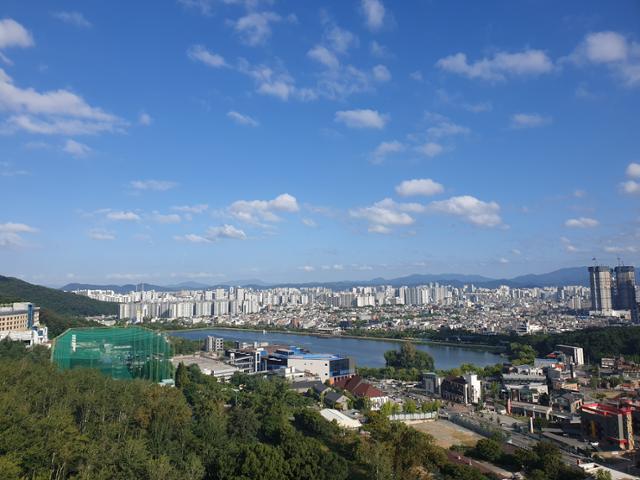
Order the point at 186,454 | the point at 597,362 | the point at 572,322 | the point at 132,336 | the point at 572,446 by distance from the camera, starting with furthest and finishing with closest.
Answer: the point at 572,322
the point at 597,362
the point at 132,336
the point at 572,446
the point at 186,454

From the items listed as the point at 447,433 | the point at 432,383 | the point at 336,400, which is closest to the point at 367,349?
the point at 432,383

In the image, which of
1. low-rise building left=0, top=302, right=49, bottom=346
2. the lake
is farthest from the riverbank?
low-rise building left=0, top=302, right=49, bottom=346

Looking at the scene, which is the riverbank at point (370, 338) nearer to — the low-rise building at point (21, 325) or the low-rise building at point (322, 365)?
the low-rise building at point (322, 365)

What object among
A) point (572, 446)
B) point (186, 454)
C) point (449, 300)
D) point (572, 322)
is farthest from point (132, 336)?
point (449, 300)

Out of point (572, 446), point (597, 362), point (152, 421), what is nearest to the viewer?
point (152, 421)

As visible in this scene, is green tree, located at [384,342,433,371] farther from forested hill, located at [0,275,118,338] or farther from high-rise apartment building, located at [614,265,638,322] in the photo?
high-rise apartment building, located at [614,265,638,322]

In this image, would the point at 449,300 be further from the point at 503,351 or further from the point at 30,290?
the point at 30,290

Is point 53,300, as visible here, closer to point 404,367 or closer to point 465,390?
point 404,367
